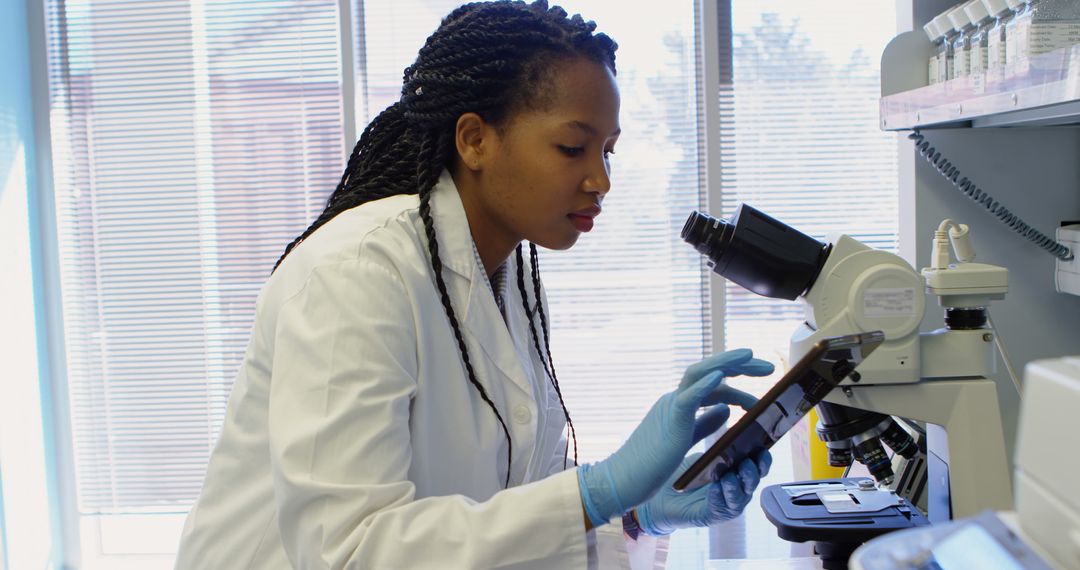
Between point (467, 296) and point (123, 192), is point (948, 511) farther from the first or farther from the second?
point (123, 192)

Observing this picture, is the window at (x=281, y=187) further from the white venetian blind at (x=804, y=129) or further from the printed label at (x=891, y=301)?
the printed label at (x=891, y=301)

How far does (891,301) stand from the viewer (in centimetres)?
112

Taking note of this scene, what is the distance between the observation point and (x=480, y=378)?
114cm

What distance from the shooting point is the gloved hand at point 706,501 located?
1.10 m

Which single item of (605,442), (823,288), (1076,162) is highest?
(1076,162)

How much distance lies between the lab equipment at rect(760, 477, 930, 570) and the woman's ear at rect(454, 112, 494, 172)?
643 mm

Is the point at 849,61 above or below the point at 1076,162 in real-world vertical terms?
above

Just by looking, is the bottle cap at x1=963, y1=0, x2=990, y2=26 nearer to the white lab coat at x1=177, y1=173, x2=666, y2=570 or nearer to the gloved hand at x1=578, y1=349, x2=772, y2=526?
the gloved hand at x1=578, y1=349, x2=772, y2=526

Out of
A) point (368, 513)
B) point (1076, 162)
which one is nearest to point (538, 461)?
point (368, 513)

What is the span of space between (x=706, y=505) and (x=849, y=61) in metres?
1.93

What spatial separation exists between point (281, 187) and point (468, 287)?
1.85m

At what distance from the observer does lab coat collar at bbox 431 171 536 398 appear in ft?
3.79

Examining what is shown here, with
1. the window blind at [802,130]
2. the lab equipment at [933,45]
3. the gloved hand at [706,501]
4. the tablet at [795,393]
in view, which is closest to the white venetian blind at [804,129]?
the window blind at [802,130]

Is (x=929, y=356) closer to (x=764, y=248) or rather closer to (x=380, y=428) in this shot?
(x=764, y=248)
